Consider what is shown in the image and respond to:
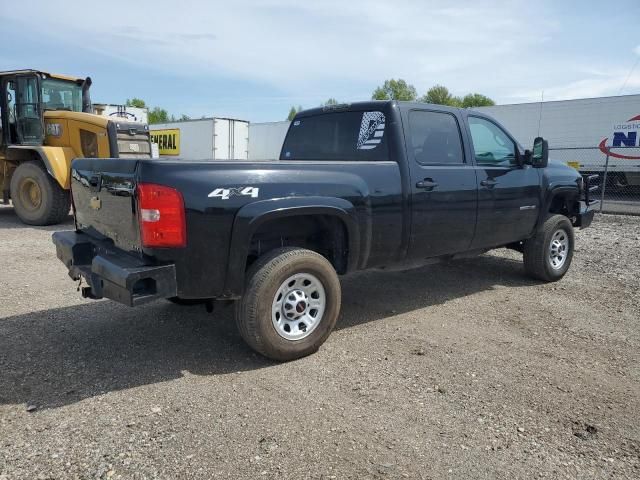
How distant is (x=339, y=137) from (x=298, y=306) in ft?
6.65

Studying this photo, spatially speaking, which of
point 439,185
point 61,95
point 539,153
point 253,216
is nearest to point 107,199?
point 253,216

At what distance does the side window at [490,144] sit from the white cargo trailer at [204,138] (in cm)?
2113

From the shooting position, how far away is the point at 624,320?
507 centimetres

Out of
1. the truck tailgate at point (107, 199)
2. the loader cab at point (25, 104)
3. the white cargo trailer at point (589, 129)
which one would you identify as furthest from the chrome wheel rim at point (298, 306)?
the white cargo trailer at point (589, 129)

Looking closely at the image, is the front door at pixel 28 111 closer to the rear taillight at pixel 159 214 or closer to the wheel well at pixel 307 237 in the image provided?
the wheel well at pixel 307 237

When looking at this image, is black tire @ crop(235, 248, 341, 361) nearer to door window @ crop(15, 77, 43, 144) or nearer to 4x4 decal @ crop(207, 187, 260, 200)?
4x4 decal @ crop(207, 187, 260, 200)

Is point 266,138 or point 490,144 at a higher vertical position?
point 266,138

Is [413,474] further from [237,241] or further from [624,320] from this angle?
A: [624,320]

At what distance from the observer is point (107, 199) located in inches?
155

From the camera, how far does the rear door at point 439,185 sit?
4.75 meters

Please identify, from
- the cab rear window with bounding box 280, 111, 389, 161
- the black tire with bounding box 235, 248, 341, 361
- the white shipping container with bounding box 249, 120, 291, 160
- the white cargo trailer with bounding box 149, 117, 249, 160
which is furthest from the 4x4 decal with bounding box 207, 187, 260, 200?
the white shipping container with bounding box 249, 120, 291, 160

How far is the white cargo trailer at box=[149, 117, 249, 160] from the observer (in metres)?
26.5

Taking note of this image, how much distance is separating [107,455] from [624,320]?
4.74 m

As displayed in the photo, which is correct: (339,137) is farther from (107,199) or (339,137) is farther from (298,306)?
(107,199)
